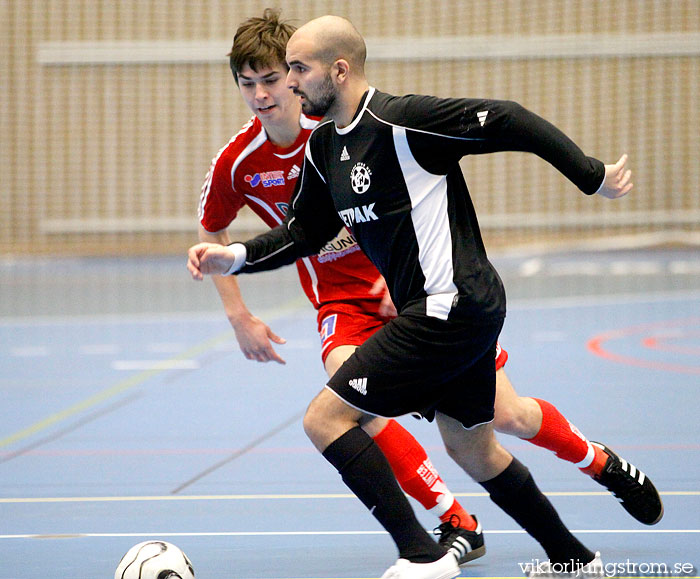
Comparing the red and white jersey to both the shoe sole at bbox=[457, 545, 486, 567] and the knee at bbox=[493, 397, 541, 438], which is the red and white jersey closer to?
the knee at bbox=[493, 397, 541, 438]

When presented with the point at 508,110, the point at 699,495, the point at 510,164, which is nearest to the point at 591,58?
the point at 510,164

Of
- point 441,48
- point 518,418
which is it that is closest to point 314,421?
point 518,418

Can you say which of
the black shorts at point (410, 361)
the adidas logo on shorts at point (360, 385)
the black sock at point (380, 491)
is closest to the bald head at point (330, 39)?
the black shorts at point (410, 361)

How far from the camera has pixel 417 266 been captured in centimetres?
289

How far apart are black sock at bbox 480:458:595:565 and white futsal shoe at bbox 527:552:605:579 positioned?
17 millimetres

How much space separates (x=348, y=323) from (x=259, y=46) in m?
1.04

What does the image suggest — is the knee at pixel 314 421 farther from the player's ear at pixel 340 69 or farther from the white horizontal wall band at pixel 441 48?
the white horizontal wall band at pixel 441 48

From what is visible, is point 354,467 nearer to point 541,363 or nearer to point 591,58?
point 541,363

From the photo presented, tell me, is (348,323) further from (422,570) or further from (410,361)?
(422,570)

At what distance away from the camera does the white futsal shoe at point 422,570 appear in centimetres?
275

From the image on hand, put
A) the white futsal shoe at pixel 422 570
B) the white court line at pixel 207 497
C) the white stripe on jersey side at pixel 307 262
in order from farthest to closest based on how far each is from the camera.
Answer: the white court line at pixel 207 497 < the white stripe on jersey side at pixel 307 262 < the white futsal shoe at pixel 422 570

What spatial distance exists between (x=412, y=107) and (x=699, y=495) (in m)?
2.15

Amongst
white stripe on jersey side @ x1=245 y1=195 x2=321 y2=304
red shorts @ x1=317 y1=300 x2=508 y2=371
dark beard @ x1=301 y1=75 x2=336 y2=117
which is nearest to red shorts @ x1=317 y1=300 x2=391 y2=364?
red shorts @ x1=317 y1=300 x2=508 y2=371

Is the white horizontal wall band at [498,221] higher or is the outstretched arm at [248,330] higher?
A: the white horizontal wall band at [498,221]
